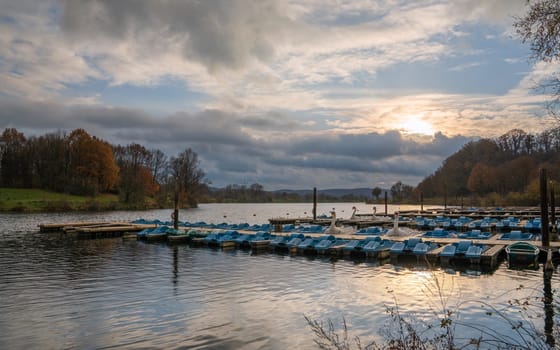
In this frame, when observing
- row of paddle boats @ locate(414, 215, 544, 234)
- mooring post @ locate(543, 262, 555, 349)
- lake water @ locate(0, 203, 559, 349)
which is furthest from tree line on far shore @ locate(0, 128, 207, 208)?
mooring post @ locate(543, 262, 555, 349)

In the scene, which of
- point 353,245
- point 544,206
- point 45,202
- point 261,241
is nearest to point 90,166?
point 45,202

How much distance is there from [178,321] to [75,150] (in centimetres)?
8439

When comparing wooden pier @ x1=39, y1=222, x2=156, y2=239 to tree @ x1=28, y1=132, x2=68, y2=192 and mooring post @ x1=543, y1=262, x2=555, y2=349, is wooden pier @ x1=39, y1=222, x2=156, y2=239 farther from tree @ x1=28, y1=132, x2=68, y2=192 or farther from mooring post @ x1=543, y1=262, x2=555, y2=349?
tree @ x1=28, y1=132, x2=68, y2=192

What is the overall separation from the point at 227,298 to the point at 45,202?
6869cm

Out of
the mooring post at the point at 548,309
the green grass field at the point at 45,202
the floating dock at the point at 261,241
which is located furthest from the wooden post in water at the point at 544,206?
the green grass field at the point at 45,202

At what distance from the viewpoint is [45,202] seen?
73.4 m

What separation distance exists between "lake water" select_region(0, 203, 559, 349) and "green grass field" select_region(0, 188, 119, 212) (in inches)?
1952

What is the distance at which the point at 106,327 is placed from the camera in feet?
38.9

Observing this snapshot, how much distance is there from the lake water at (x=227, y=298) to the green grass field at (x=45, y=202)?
49.6 meters

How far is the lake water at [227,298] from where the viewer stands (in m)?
11.2

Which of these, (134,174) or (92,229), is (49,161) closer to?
(134,174)

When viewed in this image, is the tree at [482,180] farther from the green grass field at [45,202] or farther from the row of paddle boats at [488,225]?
the green grass field at [45,202]

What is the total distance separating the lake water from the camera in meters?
11.2

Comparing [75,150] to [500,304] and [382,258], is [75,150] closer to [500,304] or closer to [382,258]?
[382,258]
